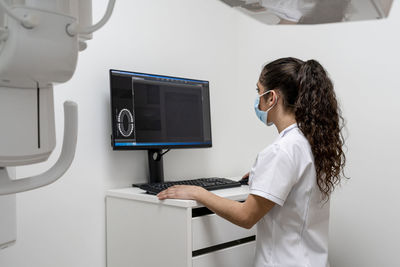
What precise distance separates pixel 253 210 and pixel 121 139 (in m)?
0.73

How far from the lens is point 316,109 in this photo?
135 centimetres

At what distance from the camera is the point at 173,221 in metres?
1.55

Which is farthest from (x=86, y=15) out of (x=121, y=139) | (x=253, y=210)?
(x=121, y=139)

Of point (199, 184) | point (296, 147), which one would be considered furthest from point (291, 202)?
point (199, 184)

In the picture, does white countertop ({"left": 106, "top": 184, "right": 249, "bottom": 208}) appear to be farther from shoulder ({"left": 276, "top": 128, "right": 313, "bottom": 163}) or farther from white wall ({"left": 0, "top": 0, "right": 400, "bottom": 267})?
shoulder ({"left": 276, "top": 128, "right": 313, "bottom": 163})

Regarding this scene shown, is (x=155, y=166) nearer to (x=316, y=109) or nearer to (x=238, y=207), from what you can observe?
(x=238, y=207)

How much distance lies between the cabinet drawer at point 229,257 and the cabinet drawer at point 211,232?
39 millimetres

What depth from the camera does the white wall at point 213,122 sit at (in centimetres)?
173

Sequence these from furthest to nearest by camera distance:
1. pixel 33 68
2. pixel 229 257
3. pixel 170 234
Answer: pixel 229 257
pixel 170 234
pixel 33 68

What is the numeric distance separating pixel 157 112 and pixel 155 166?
257 mm

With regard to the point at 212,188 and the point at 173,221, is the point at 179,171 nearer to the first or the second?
the point at 212,188

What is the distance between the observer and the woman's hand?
150 cm

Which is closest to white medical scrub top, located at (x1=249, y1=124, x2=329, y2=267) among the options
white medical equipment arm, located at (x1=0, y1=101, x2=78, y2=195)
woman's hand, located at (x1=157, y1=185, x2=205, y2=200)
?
woman's hand, located at (x1=157, y1=185, x2=205, y2=200)

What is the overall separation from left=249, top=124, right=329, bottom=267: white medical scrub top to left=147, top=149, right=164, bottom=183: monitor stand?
67 cm
